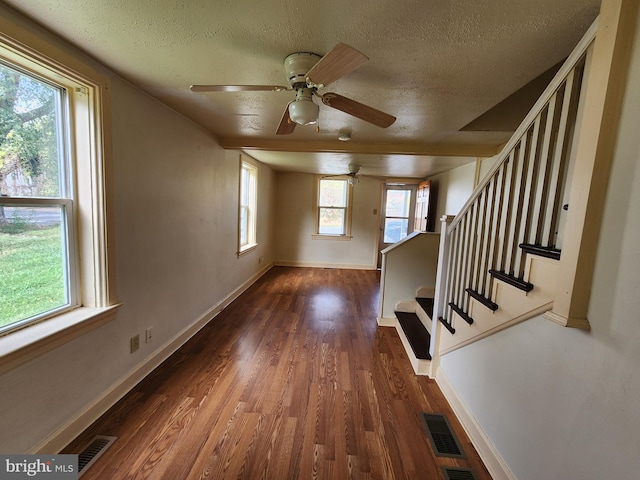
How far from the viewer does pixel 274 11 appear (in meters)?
1.12

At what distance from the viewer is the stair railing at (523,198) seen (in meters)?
1.16

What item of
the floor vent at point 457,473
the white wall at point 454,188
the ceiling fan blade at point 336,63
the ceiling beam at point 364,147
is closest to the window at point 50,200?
the ceiling fan blade at point 336,63

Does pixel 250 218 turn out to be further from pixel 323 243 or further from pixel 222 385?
pixel 222 385

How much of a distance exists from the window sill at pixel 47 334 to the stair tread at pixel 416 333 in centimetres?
236

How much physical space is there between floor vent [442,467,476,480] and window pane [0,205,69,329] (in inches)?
91.6

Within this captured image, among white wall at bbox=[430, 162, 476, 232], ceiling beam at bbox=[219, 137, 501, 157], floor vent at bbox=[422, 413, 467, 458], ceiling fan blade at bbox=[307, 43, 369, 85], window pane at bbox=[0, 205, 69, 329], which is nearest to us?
ceiling fan blade at bbox=[307, 43, 369, 85]

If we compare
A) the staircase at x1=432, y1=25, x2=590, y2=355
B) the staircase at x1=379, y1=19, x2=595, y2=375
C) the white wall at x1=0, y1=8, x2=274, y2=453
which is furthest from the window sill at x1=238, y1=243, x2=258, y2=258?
the staircase at x1=432, y1=25, x2=590, y2=355

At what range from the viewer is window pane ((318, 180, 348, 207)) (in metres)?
6.21

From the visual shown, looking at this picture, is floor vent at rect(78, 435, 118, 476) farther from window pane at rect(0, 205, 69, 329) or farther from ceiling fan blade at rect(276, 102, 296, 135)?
ceiling fan blade at rect(276, 102, 296, 135)

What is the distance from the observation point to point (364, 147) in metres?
3.15

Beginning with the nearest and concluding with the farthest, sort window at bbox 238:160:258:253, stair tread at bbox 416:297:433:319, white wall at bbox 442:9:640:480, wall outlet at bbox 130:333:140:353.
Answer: white wall at bbox 442:9:640:480 → wall outlet at bbox 130:333:140:353 → stair tread at bbox 416:297:433:319 → window at bbox 238:160:258:253

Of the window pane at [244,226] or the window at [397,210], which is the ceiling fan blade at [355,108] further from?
the window at [397,210]

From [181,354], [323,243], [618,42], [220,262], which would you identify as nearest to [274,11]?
[618,42]

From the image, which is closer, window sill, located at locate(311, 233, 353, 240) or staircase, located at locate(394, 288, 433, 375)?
staircase, located at locate(394, 288, 433, 375)
